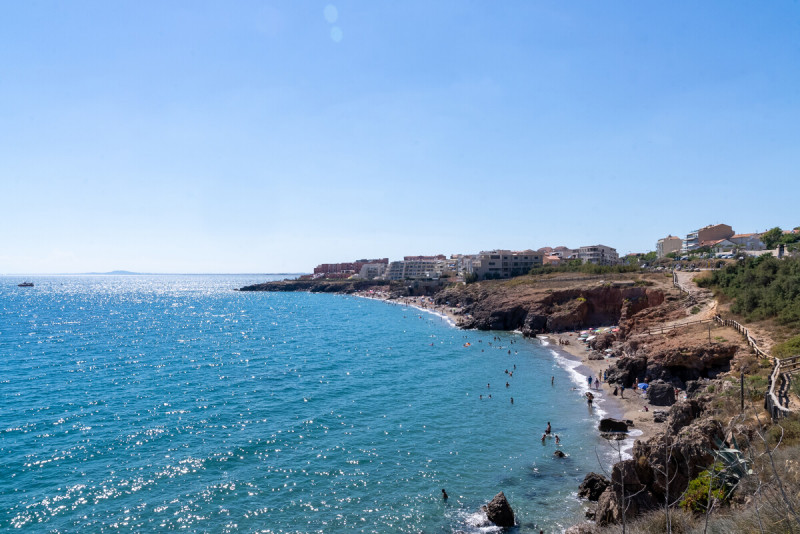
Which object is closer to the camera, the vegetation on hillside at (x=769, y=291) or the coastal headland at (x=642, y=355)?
the coastal headland at (x=642, y=355)

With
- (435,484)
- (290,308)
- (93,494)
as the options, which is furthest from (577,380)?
(290,308)

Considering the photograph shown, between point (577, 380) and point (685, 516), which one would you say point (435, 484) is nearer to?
point (685, 516)

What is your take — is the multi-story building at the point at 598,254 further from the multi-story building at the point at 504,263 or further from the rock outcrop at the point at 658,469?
the rock outcrop at the point at 658,469

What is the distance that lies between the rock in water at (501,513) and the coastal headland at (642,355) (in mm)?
2816

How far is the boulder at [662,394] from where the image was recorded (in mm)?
33781

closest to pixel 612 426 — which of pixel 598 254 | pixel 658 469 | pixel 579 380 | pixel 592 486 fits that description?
pixel 592 486

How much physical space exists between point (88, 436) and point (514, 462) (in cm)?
2617

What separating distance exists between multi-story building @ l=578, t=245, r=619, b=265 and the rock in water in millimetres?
120824

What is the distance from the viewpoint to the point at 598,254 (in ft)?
434

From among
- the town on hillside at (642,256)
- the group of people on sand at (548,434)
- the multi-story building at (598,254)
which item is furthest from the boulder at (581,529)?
the multi-story building at (598,254)

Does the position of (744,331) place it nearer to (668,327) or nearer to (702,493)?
(668,327)

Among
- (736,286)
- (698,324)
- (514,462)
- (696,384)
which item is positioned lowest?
(514,462)

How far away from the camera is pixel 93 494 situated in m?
21.5

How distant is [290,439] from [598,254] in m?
123
